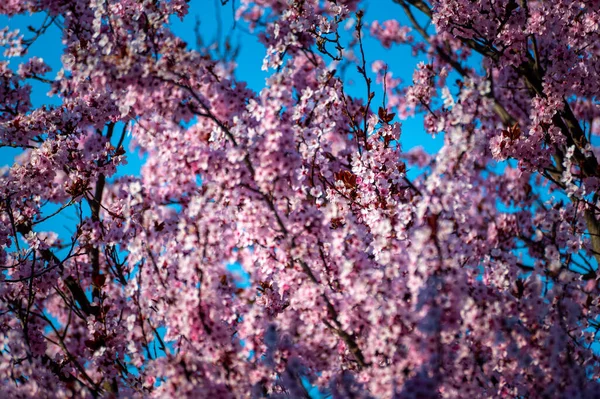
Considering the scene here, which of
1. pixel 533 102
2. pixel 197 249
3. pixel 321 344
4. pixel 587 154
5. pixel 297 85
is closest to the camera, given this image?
pixel 197 249

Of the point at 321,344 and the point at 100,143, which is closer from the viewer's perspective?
the point at 321,344

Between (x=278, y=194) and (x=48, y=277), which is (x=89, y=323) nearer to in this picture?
(x=48, y=277)

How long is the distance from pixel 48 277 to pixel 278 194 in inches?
201

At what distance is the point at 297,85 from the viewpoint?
6926mm

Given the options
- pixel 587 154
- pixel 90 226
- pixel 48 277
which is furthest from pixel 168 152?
pixel 587 154

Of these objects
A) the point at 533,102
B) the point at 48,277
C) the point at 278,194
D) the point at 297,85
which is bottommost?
the point at 278,194

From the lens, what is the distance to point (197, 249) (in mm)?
4910

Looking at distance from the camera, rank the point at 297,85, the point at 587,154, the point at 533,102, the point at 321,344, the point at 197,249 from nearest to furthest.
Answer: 1. the point at 197,249
2. the point at 321,344
3. the point at 297,85
4. the point at 587,154
5. the point at 533,102

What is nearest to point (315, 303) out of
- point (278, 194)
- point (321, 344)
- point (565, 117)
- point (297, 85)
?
point (321, 344)

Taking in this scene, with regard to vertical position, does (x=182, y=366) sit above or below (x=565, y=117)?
below

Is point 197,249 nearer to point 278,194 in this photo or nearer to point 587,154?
point 278,194

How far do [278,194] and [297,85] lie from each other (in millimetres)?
2275

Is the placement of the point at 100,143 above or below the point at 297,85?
above

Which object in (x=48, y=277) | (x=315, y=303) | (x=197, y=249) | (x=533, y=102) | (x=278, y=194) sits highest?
(x=533, y=102)
